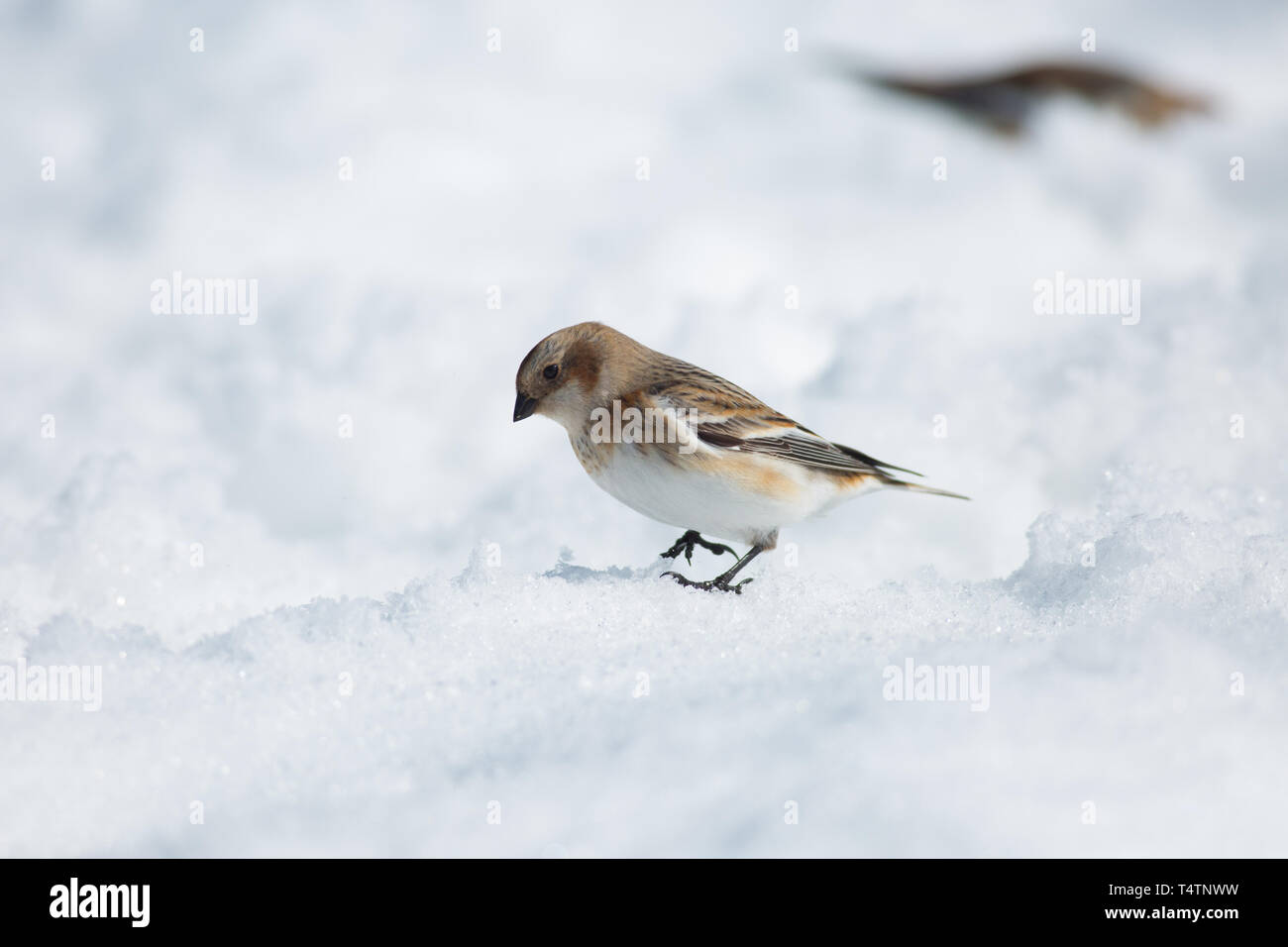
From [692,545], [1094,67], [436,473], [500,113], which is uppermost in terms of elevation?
[1094,67]

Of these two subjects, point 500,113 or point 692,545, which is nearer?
point 692,545

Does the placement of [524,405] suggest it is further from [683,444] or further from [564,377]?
[683,444]

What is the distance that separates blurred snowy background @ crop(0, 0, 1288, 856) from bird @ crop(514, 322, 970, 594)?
1.07 ft

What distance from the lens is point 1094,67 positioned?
37.0 feet

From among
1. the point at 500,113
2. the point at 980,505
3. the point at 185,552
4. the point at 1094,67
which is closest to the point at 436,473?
the point at 185,552

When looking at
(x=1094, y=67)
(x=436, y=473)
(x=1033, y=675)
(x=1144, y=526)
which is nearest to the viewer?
(x=1033, y=675)

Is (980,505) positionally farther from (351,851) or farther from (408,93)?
(408,93)

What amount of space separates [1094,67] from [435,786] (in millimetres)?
11136

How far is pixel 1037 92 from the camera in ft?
36.3

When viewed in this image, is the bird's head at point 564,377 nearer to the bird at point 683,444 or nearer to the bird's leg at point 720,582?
the bird at point 683,444

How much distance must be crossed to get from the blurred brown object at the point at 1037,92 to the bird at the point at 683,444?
762 centimetres

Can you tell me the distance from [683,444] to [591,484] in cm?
215

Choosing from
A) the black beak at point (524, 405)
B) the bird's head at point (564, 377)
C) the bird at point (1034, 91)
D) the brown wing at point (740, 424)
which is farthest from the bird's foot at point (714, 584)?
the bird at point (1034, 91)

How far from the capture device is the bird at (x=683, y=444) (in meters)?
4.15
